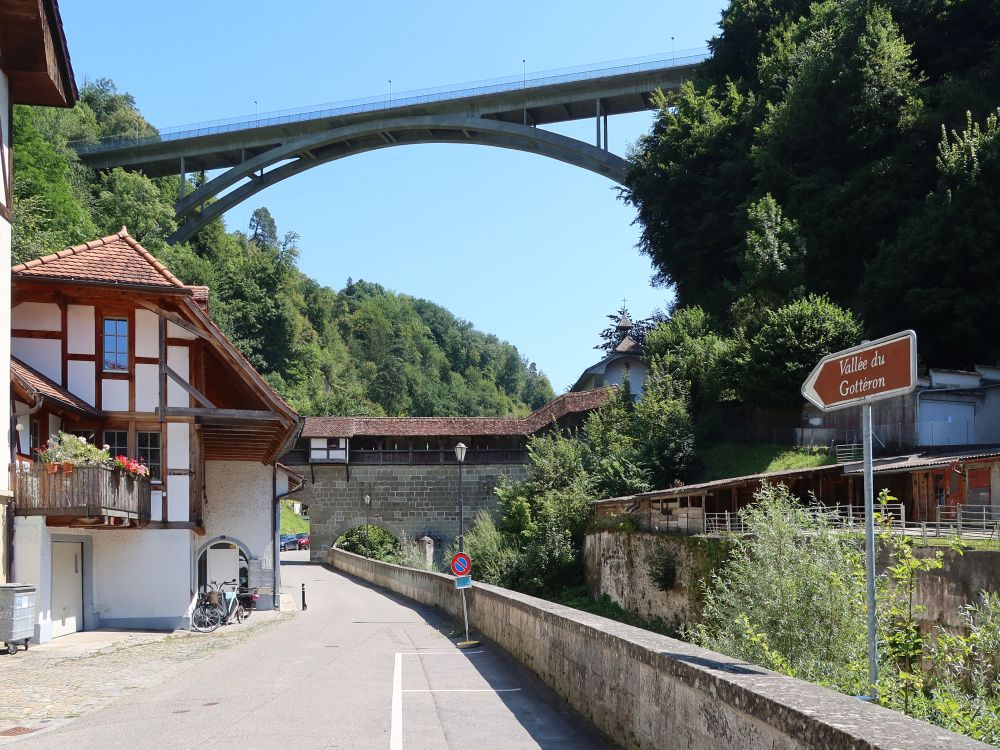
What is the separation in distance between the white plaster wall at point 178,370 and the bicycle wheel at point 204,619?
4161 millimetres

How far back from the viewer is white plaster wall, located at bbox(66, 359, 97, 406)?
20.2m

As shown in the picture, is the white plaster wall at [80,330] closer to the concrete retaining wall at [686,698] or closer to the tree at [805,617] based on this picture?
the concrete retaining wall at [686,698]

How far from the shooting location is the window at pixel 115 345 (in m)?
20.5

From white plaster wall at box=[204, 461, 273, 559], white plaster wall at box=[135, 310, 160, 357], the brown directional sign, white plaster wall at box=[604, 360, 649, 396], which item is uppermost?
white plaster wall at box=[604, 360, 649, 396]

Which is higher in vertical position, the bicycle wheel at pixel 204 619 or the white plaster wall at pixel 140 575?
the white plaster wall at pixel 140 575

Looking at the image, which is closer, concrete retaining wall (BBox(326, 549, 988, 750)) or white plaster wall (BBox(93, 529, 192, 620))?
concrete retaining wall (BBox(326, 549, 988, 750))

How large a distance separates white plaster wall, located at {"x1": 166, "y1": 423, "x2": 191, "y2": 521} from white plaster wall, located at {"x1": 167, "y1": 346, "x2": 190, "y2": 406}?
50cm

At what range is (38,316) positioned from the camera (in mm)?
20062

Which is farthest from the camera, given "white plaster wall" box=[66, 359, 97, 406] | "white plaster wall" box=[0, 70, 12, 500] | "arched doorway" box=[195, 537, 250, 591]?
"arched doorway" box=[195, 537, 250, 591]

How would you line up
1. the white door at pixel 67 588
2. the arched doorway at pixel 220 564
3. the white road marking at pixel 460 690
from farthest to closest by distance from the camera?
the arched doorway at pixel 220 564, the white door at pixel 67 588, the white road marking at pixel 460 690

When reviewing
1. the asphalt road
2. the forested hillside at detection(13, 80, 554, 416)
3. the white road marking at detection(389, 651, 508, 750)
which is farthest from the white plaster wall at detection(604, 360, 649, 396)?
the white road marking at detection(389, 651, 508, 750)

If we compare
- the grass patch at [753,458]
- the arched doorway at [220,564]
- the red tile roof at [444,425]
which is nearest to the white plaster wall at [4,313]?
the arched doorway at [220,564]

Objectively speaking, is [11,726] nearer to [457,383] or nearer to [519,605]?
[519,605]

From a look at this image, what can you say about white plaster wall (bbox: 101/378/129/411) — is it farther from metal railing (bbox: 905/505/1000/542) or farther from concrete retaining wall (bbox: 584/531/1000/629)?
metal railing (bbox: 905/505/1000/542)
